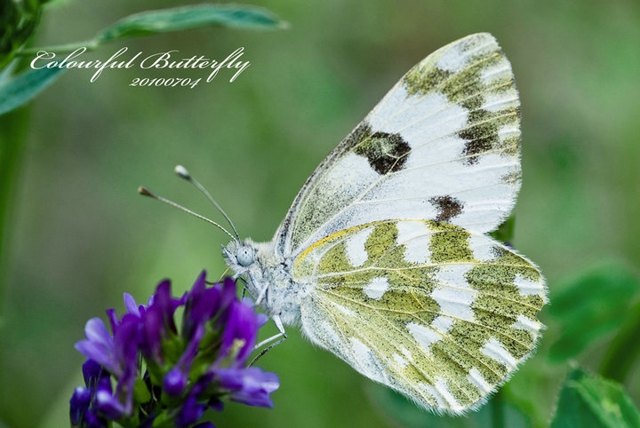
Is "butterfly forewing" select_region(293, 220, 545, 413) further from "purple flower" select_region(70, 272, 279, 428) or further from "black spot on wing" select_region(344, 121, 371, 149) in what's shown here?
"purple flower" select_region(70, 272, 279, 428)

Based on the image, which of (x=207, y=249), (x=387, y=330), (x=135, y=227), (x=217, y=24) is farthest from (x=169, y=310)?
(x=135, y=227)

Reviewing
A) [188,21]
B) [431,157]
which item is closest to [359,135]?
[431,157]

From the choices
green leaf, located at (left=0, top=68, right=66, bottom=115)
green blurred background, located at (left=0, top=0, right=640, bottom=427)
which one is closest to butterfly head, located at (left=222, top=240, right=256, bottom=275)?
green leaf, located at (left=0, top=68, right=66, bottom=115)

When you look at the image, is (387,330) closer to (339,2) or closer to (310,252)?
(310,252)

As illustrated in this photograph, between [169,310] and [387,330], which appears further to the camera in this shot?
[387,330]

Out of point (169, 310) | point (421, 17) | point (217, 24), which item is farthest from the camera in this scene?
point (421, 17)
